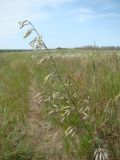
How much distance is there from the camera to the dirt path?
3.48 m

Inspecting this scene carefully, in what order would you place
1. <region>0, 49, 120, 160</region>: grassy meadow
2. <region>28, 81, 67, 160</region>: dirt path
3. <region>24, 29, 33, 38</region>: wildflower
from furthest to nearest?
<region>28, 81, 67, 160</region>: dirt path → <region>0, 49, 120, 160</region>: grassy meadow → <region>24, 29, 33, 38</region>: wildflower

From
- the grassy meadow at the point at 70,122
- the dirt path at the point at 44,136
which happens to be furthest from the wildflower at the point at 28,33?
the dirt path at the point at 44,136

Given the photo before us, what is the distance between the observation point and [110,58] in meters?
5.02

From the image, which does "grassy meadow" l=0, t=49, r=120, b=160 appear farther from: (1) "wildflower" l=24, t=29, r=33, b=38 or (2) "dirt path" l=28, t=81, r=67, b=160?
(1) "wildflower" l=24, t=29, r=33, b=38

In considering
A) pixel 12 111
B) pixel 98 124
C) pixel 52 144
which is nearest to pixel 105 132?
pixel 98 124

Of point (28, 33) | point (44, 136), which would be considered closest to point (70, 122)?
point (44, 136)

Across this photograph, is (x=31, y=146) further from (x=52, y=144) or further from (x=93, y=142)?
(x=93, y=142)

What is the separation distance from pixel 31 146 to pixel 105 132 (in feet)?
2.34

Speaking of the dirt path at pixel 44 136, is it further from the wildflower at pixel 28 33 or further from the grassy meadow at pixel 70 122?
the wildflower at pixel 28 33

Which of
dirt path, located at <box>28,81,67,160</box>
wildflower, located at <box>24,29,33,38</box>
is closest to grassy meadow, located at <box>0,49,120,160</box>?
dirt path, located at <box>28,81,67,160</box>

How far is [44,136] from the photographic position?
13.2 ft

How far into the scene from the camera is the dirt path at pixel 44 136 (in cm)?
348

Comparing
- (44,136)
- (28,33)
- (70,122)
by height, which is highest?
(28,33)

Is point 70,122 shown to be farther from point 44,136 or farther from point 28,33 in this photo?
point 28,33
